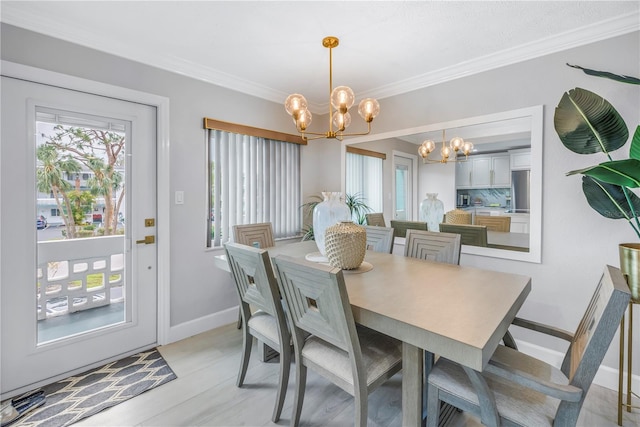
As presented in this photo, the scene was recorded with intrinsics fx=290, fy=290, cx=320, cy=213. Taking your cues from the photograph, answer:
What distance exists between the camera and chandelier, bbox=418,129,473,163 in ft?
8.59

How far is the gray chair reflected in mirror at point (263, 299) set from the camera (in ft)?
4.99

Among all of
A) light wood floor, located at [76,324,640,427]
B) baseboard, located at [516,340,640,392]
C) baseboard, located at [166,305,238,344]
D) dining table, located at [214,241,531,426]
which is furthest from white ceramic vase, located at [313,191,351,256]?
baseboard, located at [516,340,640,392]

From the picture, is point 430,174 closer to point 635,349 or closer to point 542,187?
point 542,187

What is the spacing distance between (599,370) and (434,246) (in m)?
1.44

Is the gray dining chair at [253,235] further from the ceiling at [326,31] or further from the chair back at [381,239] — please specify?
the ceiling at [326,31]

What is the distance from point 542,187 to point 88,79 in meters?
3.44

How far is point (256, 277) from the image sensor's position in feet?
5.20

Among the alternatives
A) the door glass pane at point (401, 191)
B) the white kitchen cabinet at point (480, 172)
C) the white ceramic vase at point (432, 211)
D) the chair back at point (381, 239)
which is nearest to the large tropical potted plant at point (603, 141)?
the white kitchen cabinet at point (480, 172)

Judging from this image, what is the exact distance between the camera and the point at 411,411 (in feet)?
3.93

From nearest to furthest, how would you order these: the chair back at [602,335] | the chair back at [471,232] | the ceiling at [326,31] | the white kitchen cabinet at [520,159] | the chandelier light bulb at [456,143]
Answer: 1. the chair back at [602,335]
2. the ceiling at [326,31]
3. the white kitchen cabinet at [520,159]
4. the chair back at [471,232]
5. the chandelier light bulb at [456,143]

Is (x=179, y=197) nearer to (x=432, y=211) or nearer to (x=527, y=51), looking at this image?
(x=432, y=211)

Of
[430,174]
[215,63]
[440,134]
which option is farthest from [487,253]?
[215,63]

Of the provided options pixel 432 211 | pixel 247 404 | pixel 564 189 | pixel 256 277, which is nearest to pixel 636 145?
pixel 564 189

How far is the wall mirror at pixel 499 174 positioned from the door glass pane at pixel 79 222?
2.65 metres
